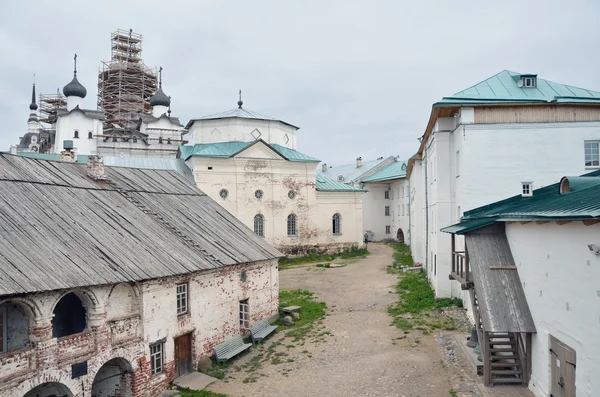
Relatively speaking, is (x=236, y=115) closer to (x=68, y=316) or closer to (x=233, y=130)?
(x=233, y=130)

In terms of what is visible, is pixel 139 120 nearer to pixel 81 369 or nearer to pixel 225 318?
pixel 225 318

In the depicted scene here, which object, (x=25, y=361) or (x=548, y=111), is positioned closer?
(x=25, y=361)

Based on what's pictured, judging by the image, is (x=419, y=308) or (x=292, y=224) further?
(x=292, y=224)

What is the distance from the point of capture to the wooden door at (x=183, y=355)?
44.7 feet

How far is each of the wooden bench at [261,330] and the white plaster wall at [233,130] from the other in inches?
831

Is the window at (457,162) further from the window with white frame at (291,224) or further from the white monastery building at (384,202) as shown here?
the white monastery building at (384,202)

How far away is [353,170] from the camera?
194 ft

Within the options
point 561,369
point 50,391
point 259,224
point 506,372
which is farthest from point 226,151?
point 561,369

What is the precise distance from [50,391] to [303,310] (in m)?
11.3

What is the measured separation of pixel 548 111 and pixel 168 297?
1514cm

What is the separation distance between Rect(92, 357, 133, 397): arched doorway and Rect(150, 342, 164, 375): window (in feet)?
2.93

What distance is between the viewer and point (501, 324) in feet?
34.9

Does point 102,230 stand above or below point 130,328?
above

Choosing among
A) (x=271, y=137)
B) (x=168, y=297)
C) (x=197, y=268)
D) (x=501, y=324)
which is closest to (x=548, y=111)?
(x=501, y=324)
